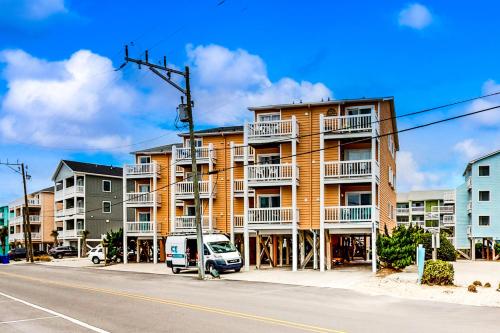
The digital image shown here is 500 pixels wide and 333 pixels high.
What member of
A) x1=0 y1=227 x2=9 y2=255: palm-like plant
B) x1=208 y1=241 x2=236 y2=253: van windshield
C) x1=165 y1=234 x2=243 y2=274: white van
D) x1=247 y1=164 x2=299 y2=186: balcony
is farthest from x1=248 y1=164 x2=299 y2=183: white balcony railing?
x1=0 y1=227 x2=9 y2=255: palm-like plant

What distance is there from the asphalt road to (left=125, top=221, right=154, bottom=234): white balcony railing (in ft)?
80.9

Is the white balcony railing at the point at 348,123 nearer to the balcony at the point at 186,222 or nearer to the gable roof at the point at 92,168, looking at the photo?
the balcony at the point at 186,222

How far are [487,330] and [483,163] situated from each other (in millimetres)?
49901

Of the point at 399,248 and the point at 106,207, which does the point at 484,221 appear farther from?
the point at 106,207

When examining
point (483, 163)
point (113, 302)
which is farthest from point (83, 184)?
point (113, 302)

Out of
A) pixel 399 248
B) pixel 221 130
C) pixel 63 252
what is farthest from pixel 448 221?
pixel 399 248

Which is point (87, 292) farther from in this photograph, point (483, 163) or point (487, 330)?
point (483, 163)

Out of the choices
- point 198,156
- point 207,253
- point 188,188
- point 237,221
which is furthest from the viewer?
point 198,156

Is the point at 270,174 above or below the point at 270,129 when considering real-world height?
below

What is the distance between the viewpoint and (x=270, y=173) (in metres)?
37.0

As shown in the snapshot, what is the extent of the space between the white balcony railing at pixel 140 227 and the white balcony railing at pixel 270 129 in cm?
1611

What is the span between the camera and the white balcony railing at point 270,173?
36625mm

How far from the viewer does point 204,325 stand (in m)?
13.6

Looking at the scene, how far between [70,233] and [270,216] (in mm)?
47283
